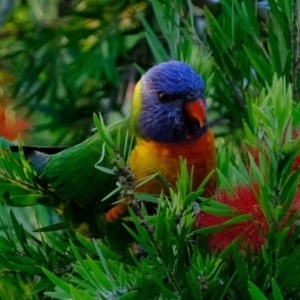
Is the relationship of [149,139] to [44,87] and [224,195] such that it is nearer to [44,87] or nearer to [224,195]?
[44,87]

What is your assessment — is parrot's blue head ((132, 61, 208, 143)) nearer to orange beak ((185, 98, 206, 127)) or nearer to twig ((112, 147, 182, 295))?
orange beak ((185, 98, 206, 127))

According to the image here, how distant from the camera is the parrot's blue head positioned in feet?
3.13

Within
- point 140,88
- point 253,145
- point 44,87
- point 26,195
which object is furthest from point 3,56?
point 253,145

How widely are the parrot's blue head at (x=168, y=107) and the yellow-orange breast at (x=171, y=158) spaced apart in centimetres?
2

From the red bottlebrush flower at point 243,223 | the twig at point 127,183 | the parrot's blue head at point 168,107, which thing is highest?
the twig at point 127,183

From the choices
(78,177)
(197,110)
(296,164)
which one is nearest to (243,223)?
(296,164)

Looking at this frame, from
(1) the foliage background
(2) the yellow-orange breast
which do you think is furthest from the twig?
(2) the yellow-orange breast

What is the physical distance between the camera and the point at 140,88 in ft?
3.69

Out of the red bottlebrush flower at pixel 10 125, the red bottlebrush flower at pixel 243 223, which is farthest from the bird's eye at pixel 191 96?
the red bottlebrush flower at pixel 243 223

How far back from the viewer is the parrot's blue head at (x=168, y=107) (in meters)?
0.95

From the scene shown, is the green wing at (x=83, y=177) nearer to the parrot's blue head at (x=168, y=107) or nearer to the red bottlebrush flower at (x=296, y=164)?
the parrot's blue head at (x=168, y=107)

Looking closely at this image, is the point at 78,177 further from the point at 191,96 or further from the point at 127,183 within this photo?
the point at 127,183

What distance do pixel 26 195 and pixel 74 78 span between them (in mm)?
360

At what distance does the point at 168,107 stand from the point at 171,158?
0.11m
